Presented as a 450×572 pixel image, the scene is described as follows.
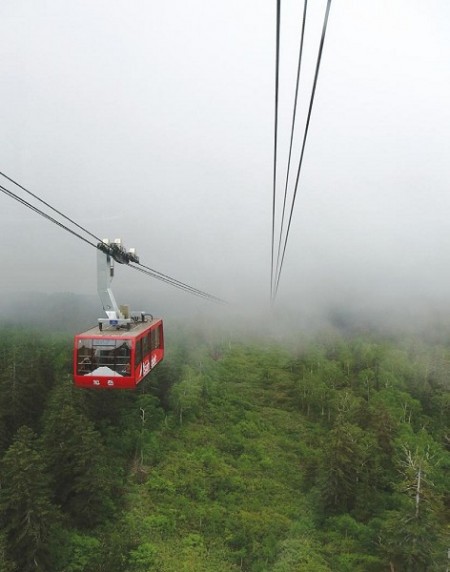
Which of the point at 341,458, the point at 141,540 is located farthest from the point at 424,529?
the point at 141,540

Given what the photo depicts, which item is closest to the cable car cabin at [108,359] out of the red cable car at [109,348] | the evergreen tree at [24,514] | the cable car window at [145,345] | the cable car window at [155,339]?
the red cable car at [109,348]

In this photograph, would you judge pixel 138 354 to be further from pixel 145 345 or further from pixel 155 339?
pixel 155 339

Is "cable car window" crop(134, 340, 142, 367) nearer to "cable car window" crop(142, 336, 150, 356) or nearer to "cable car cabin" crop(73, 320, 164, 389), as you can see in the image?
"cable car cabin" crop(73, 320, 164, 389)

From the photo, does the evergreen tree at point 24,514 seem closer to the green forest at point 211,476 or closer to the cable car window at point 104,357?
the green forest at point 211,476

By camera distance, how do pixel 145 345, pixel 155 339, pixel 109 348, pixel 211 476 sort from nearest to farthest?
pixel 109 348
pixel 145 345
pixel 155 339
pixel 211 476

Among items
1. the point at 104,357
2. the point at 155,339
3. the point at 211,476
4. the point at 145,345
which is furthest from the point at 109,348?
the point at 211,476

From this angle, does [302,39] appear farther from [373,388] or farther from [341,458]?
[373,388]
